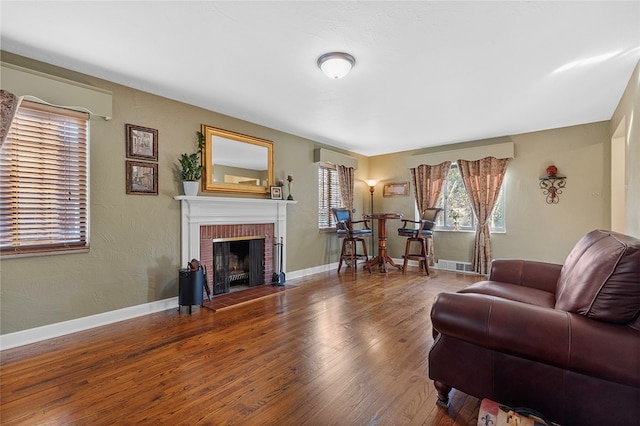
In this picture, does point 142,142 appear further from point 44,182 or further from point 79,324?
point 79,324

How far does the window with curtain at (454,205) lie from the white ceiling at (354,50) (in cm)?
174

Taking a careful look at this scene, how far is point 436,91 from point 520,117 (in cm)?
165

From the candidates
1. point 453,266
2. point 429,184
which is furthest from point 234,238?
point 453,266

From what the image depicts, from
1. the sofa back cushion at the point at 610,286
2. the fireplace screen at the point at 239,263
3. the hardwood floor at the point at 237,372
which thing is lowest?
the hardwood floor at the point at 237,372

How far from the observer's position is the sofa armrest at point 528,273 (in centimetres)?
222

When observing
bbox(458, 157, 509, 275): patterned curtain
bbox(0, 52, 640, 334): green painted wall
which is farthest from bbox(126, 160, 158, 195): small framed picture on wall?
bbox(458, 157, 509, 275): patterned curtain

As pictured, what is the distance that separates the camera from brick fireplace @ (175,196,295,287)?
11.1 feet

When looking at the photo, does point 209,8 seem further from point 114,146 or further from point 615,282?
point 615,282

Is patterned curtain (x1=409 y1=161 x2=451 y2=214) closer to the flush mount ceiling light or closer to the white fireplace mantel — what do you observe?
the white fireplace mantel

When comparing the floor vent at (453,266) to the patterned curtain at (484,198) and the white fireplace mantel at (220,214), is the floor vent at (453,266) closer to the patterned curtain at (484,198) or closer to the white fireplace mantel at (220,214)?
the patterned curtain at (484,198)

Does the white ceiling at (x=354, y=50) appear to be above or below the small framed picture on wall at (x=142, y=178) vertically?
above

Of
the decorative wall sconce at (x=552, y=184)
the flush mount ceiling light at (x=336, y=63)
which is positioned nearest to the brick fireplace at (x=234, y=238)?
the flush mount ceiling light at (x=336, y=63)

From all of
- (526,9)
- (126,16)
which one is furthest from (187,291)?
(526,9)

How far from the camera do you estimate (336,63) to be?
2.39 meters
